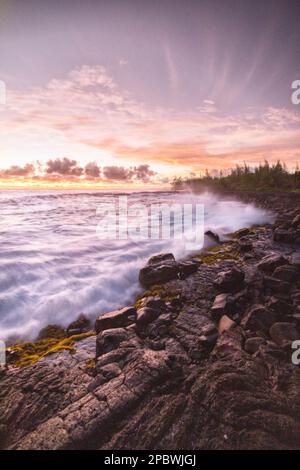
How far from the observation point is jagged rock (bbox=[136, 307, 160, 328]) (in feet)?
16.4

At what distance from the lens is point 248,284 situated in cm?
609

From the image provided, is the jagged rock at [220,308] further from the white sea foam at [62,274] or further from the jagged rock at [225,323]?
the white sea foam at [62,274]

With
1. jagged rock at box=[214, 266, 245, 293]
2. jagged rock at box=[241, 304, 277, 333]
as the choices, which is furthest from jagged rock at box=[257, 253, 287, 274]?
jagged rock at box=[241, 304, 277, 333]

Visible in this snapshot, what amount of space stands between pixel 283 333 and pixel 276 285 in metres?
1.86

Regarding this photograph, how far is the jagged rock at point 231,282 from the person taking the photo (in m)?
6.10

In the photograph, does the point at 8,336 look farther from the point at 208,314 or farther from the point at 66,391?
the point at 208,314

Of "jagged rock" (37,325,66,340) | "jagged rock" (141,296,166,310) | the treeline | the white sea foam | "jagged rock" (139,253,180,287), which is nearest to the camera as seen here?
"jagged rock" (37,325,66,340)

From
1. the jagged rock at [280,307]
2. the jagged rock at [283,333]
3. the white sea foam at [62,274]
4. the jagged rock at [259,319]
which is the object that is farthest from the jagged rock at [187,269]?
the jagged rock at [283,333]

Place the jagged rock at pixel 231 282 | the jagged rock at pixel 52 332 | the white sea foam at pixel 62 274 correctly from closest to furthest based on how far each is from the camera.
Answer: the jagged rock at pixel 52 332, the jagged rock at pixel 231 282, the white sea foam at pixel 62 274

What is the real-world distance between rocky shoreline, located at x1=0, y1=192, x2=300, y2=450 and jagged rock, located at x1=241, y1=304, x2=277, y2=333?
19 millimetres

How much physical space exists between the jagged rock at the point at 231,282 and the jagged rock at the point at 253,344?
205 centimetres

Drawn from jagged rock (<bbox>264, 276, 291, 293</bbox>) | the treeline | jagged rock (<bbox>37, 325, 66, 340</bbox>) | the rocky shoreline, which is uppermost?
the treeline

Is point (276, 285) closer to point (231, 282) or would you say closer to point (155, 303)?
point (231, 282)

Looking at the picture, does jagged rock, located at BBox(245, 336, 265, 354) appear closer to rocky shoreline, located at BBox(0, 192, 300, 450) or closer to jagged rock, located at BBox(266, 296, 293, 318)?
rocky shoreline, located at BBox(0, 192, 300, 450)
